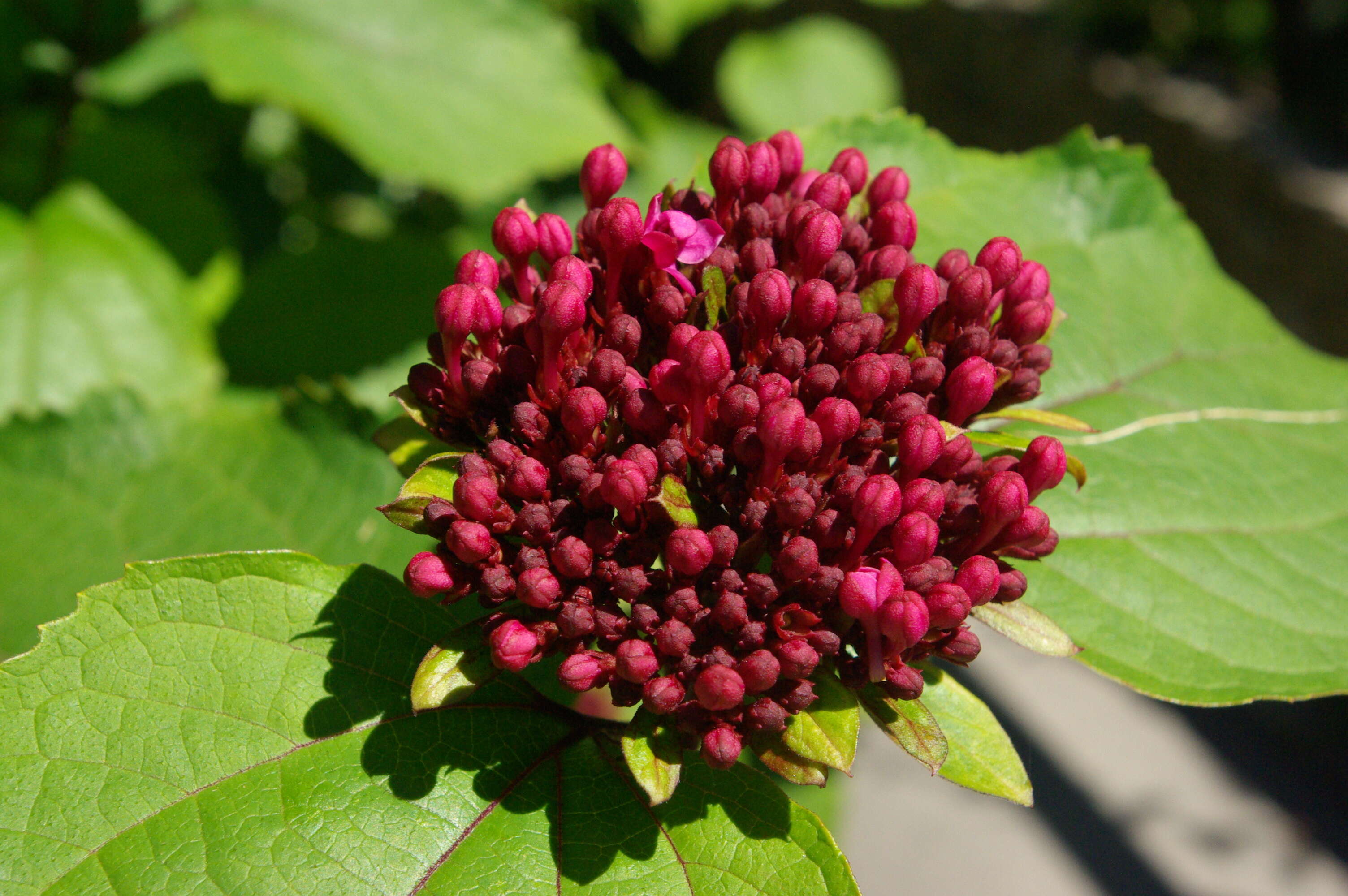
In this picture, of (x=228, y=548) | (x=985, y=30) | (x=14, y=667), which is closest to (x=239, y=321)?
(x=228, y=548)

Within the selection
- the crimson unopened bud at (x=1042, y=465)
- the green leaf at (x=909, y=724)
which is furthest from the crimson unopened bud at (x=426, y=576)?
the crimson unopened bud at (x=1042, y=465)

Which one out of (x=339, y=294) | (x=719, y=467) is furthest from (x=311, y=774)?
(x=339, y=294)

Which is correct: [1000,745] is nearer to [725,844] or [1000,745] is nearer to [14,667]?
[725,844]

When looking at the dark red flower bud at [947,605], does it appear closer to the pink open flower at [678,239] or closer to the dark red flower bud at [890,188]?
the pink open flower at [678,239]

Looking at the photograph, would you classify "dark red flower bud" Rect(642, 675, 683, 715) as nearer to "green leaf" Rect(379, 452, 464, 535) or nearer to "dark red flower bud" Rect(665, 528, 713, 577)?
"dark red flower bud" Rect(665, 528, 713, 577)

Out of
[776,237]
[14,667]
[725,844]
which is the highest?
[776,237]

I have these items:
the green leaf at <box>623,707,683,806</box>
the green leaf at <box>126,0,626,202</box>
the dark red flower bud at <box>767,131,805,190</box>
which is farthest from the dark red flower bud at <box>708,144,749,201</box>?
the green leaf at <box>126,0,626,202</box>
